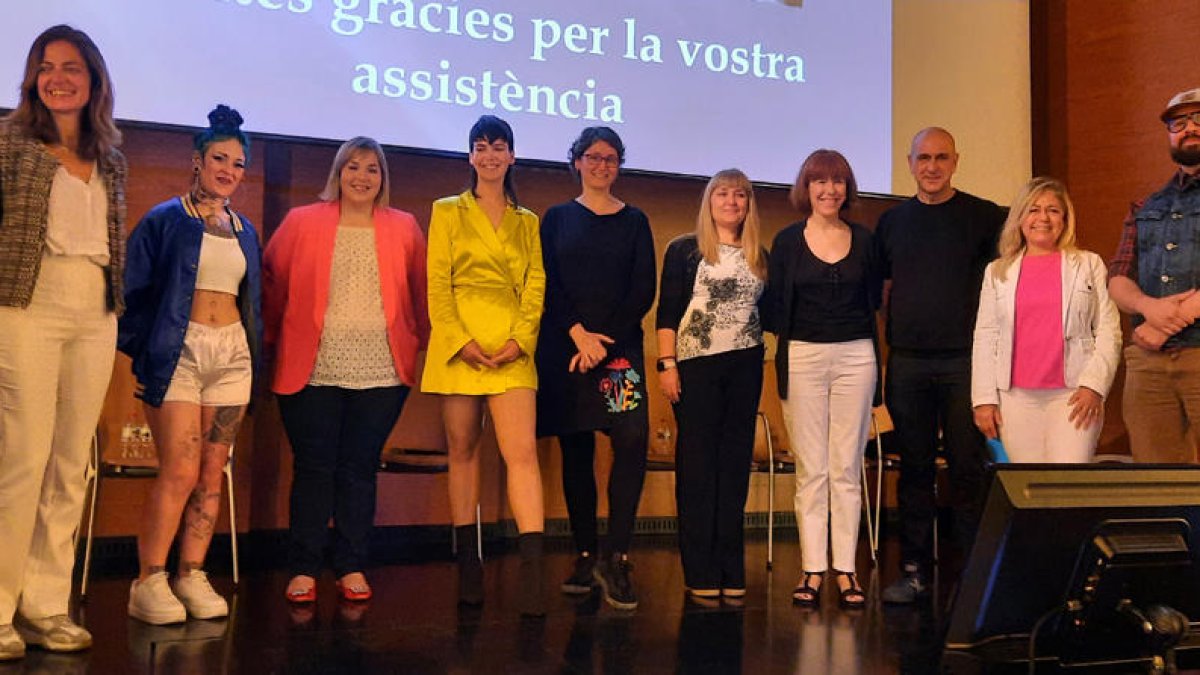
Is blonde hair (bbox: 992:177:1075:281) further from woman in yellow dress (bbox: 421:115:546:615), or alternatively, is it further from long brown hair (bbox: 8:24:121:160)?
long brown hair (bbox: 8:24:121:160)

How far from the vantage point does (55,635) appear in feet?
9.80

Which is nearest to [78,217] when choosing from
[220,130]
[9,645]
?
[220,130]

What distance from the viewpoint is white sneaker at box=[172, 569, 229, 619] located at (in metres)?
3.45

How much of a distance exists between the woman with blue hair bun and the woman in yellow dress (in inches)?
23.4

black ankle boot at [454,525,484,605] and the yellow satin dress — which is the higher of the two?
the yellow satin dress

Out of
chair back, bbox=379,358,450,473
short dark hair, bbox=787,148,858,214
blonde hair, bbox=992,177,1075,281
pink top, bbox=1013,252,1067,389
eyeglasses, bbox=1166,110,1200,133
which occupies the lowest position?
chair back, bbox=379,358,450,473

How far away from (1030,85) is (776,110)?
1779 millimetres

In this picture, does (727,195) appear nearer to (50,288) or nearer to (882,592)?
(882,592)

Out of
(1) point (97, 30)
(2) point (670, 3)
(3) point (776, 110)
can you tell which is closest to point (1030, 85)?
(3) point (776, 110)

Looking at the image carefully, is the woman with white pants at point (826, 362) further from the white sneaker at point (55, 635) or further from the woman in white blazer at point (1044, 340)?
the white sneaker at point (55, 635)

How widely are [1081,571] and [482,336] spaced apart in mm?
2304

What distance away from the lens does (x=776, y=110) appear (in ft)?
18.1

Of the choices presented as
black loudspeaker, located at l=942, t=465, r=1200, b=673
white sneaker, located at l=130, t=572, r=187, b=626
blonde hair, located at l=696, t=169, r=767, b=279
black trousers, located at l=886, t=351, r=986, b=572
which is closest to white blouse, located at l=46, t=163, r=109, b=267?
white sneaker, located at l=130, t=572, r=187, b=626

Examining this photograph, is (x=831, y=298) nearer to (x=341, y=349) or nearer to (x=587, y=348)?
(x=587, y=348)
